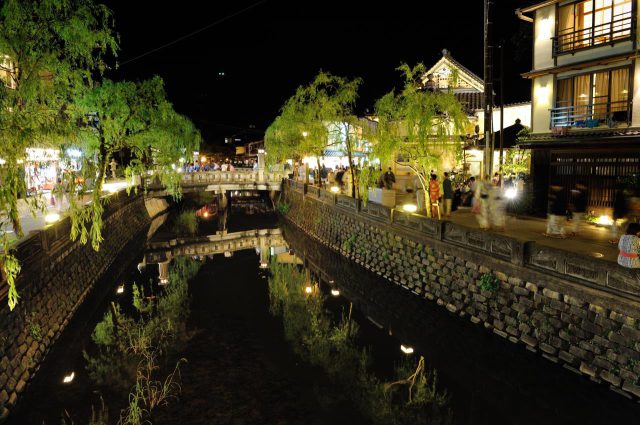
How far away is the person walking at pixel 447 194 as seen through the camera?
62.2ft

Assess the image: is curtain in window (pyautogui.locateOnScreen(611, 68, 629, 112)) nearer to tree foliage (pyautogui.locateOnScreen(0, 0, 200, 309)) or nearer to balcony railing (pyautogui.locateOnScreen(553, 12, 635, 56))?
balcony railing (pyautogui.locateOnScreen(553, 12, 635, 56))

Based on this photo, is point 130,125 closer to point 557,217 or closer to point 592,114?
point 557,217

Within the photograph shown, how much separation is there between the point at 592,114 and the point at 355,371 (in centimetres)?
1253

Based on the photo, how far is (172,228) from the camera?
36281 millimetres

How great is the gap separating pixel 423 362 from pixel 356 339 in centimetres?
239

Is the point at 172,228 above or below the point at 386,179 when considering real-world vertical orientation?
below

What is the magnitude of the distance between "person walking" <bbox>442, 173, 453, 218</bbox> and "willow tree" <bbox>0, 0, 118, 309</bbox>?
12.7 metres

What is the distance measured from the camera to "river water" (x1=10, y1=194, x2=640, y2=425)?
10023 mm

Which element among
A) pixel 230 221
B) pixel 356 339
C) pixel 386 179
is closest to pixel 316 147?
pixel 386 179

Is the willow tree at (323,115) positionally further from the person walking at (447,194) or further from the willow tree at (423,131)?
the person walking at (447,194)

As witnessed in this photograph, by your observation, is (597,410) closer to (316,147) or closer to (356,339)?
(356,339)

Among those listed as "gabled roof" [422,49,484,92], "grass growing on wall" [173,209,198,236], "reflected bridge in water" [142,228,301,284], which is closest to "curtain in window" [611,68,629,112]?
"reflected bridge in water" [142,228,301,284]

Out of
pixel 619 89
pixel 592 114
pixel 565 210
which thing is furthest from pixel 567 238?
pixel 619 89

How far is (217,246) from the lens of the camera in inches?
1169
